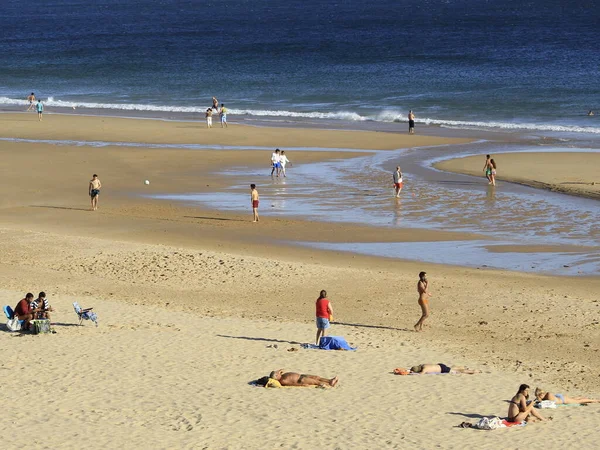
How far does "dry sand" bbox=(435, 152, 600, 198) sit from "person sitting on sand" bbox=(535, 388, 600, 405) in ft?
59.7

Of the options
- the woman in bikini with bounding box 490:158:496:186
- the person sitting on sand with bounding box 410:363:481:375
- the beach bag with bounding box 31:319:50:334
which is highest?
the woman in bikini with bounding box 490:158:496:186

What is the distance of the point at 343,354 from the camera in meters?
17.9

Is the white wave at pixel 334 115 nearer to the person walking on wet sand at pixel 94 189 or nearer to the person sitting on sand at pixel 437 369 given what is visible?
the person walking on wet sand at pixel 94 189

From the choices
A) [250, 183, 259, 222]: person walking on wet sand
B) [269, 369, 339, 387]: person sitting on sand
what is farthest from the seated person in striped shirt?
[250, 183, 259, 222]: person walking on wet sand

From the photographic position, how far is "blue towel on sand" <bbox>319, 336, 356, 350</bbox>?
18.1 metres

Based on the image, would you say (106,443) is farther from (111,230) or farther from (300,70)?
(300,70)

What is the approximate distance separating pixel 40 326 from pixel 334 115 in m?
40.7

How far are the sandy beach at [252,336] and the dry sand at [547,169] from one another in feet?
26.9

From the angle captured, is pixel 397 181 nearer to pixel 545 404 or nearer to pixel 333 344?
pixel 333 344

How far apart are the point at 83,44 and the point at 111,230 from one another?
84.4 m

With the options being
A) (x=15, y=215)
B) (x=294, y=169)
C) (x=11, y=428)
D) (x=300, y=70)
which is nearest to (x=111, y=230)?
(x=15, y=215)

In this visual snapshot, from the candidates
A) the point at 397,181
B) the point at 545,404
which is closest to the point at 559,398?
the point at 545,404

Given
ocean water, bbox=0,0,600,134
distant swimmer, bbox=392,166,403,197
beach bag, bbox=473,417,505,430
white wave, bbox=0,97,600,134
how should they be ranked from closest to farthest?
beach bag, bbox=473,417,505,430, distant swimmer, bbox=392,166,403,197, white wave, bbox=0,97,600,134, ocean water, bbox=0,0,600,134

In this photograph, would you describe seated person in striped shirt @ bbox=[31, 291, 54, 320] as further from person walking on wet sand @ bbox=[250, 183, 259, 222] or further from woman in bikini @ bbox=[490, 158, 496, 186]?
woman in bikini @ bbox=[490, 158, 496, 186]
